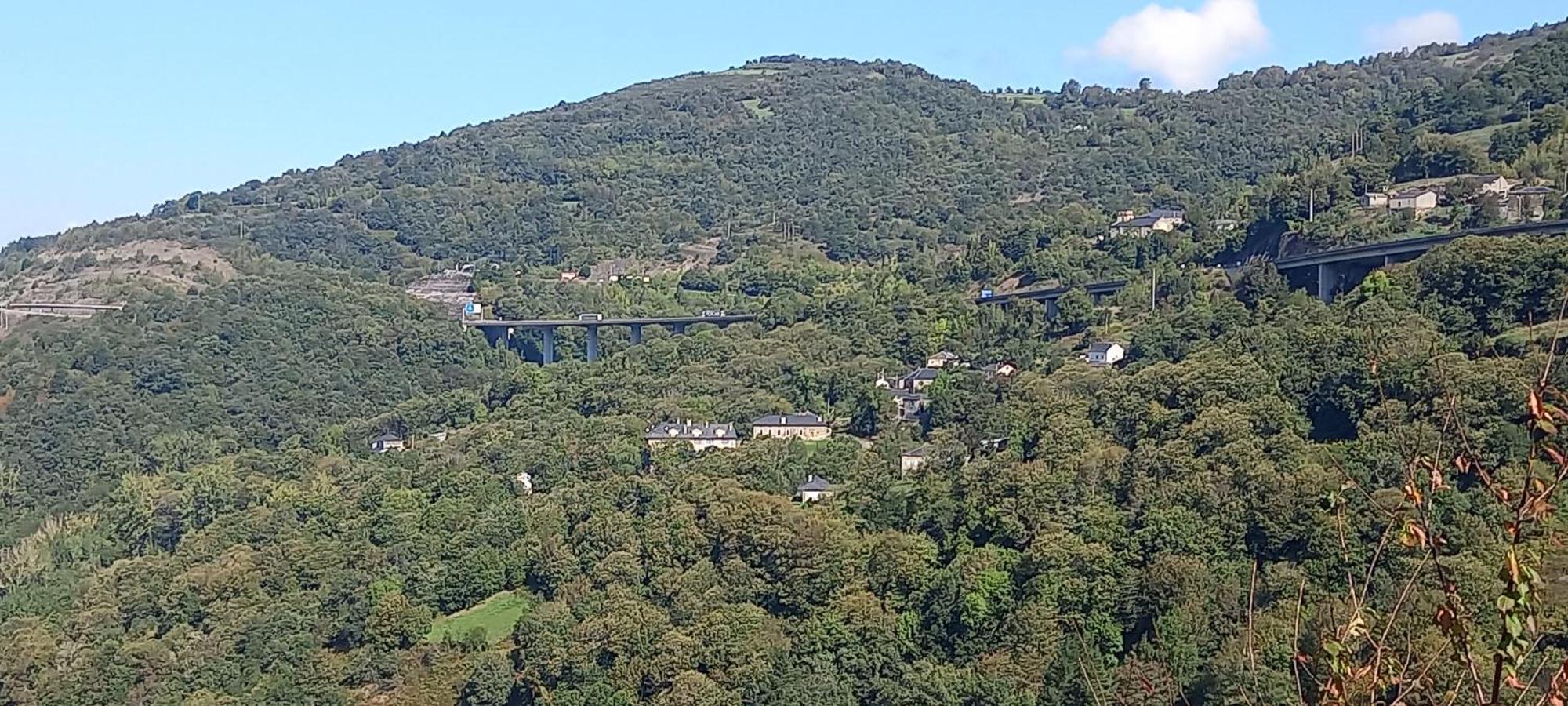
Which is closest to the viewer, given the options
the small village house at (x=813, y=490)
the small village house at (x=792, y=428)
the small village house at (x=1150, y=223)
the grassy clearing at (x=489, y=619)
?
the grassy clearing at (x=489, y=619)

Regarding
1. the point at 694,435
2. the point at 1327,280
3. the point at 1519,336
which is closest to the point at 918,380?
the point at 694,435

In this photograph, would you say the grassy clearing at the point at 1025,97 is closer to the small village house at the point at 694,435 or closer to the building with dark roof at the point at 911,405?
the building with dark roof at the point at 911,405

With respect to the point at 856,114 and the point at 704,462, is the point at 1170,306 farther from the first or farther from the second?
the point at 856,114

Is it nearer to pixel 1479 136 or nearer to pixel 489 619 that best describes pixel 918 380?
pixel 489 619

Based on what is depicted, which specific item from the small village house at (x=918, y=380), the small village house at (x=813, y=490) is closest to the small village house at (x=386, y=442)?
the small village house at (x=918, y=380)

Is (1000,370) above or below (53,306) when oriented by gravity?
below

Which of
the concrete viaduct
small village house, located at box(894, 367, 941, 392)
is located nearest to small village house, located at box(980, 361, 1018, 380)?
small village house, located at box(894, 367, 941, 392)
